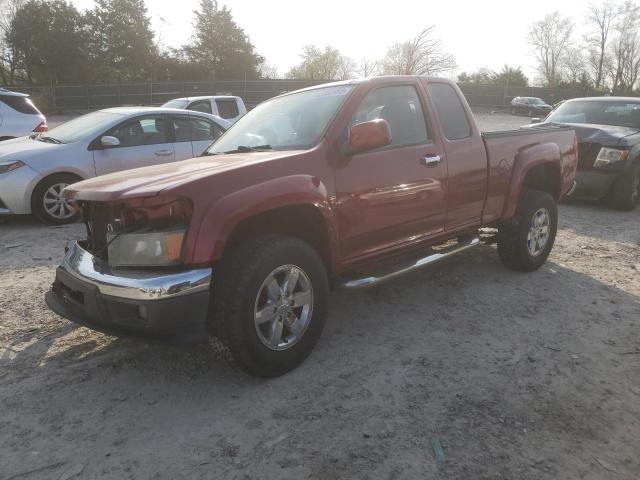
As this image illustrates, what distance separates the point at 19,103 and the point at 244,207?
8808 millimetres

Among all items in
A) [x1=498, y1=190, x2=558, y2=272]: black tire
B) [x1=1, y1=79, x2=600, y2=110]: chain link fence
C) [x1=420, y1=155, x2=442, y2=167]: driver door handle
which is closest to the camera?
[x1=420, y1=155, x2=442, y2=167]: driver door handle

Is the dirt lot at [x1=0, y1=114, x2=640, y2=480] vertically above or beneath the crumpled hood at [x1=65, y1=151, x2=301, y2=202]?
beneath

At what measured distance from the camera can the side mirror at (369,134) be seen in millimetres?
3205

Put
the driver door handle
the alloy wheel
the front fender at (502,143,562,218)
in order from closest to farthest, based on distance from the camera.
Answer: the alloy wheel → the driver door handle → the front fender at (502,143,562,218)

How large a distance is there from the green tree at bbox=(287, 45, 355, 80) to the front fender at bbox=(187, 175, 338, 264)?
5213 centimetres

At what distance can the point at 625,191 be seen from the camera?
7.96 meters

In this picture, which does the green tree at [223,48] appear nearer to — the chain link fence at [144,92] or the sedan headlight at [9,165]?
the chain link fence at [144,92]

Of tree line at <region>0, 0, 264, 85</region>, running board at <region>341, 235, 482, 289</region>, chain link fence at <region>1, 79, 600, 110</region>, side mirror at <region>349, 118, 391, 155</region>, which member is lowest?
running board at <region>341, 235, 482, 289</region>

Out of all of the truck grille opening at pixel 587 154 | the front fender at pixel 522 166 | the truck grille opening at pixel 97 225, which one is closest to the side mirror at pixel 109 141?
the truck grille opening at pixel 97 225

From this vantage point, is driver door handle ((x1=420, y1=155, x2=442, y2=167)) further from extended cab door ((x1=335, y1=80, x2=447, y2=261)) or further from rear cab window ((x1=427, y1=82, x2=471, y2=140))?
rear cab window ((x1=427, y1=82, x2=471, y2=140))

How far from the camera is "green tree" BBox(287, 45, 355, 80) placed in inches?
2092

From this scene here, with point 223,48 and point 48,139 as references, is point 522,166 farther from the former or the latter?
point 223,48

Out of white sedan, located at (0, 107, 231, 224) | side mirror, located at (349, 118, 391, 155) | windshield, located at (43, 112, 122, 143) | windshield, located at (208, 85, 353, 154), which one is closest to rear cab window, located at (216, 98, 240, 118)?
white sedan, located at (0, 107, 231, 224)

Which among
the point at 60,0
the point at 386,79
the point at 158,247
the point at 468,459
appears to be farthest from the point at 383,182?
the point at 60,0
